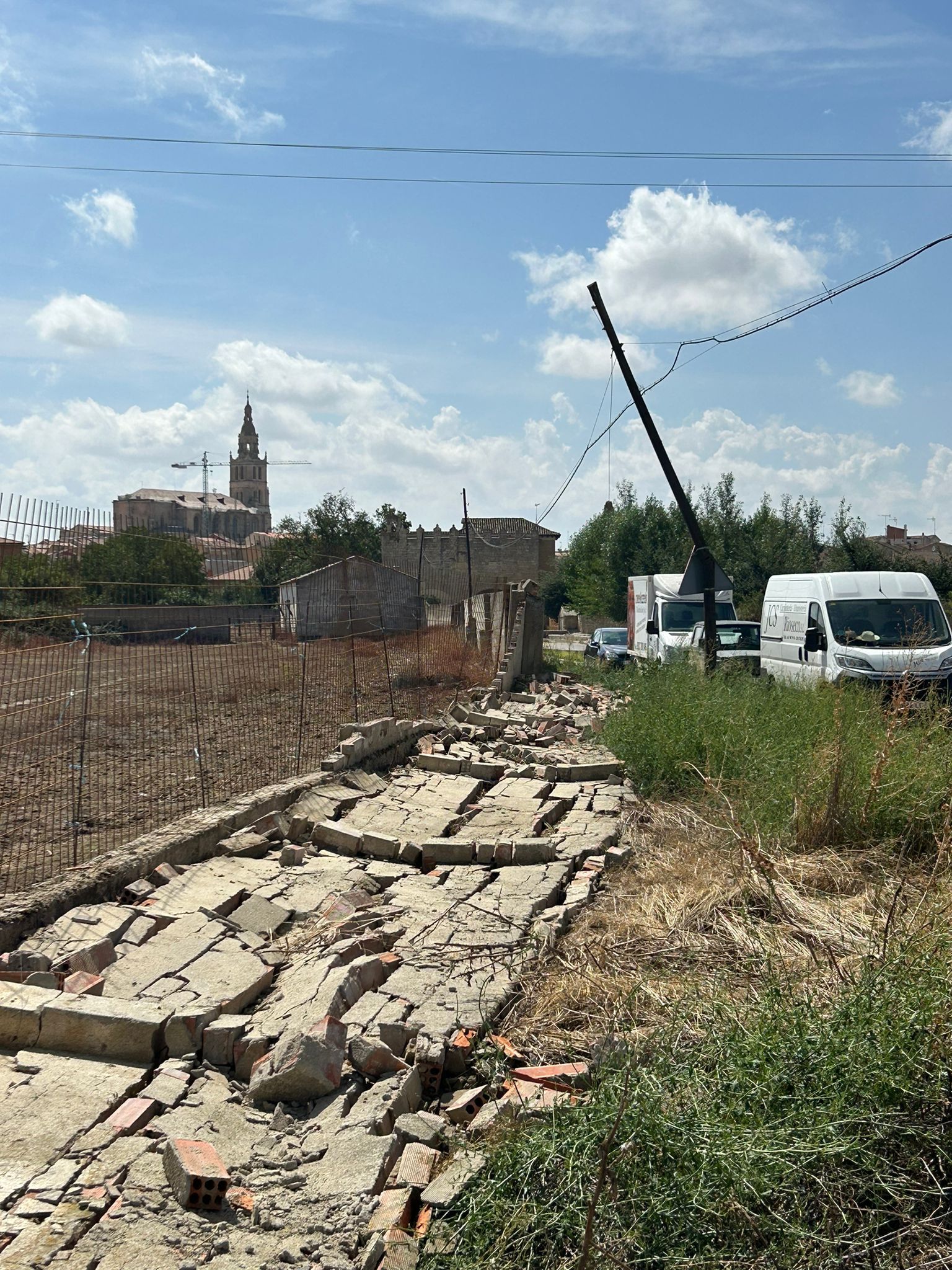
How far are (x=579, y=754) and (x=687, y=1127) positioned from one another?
357 inches

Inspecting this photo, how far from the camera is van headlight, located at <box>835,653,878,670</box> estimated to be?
13539mm

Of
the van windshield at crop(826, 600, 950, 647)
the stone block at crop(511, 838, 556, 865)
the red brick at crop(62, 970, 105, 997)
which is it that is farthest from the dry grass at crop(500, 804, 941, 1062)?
the van windshield at crop(826, 600, 950, 647)

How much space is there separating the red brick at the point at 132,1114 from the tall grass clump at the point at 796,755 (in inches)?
129

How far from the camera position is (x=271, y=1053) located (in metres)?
4.33

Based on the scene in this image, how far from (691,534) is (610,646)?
10806 mm

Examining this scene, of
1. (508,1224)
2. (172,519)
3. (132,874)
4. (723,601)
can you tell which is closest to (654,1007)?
(508,1224)

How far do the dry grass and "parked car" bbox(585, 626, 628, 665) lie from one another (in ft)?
57.4

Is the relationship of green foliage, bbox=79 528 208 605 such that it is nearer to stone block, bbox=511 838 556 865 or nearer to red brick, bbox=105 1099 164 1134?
stone block, bbox=511 838 556 865

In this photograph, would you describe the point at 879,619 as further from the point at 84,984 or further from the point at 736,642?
the point at 84,984

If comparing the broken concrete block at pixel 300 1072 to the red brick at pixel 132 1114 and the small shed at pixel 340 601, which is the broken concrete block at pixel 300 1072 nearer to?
the red brick at pixel 132 1114

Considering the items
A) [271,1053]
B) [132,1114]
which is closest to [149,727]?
[271,1053]

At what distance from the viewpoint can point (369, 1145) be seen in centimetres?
381

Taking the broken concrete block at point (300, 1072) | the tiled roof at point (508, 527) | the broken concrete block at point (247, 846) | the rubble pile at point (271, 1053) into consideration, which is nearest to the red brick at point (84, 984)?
the rubble pile at point (271, 1053)

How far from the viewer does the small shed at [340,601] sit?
37.7 feet
